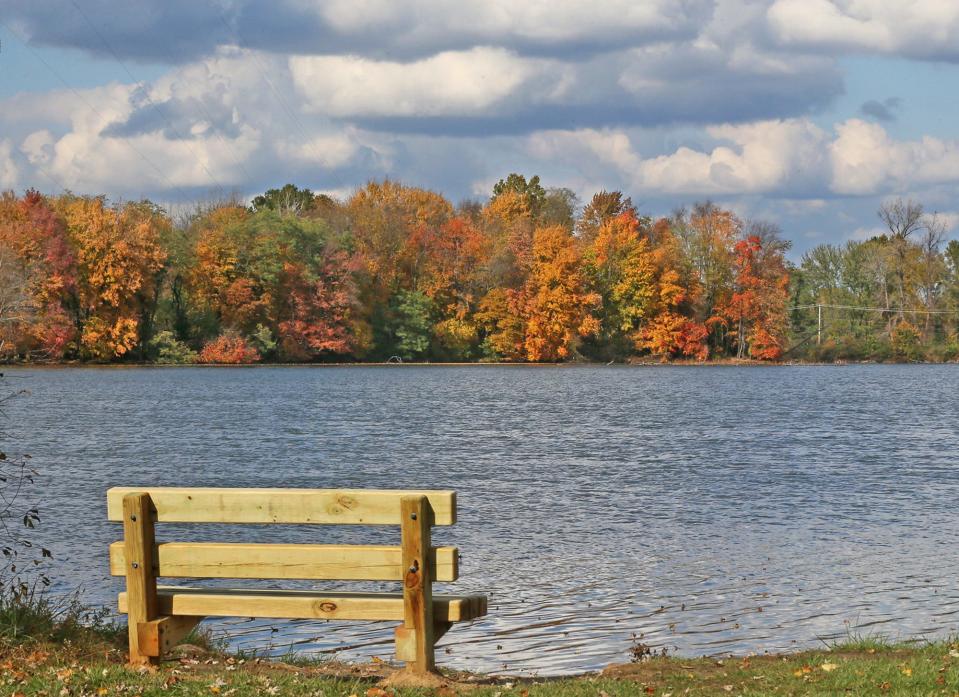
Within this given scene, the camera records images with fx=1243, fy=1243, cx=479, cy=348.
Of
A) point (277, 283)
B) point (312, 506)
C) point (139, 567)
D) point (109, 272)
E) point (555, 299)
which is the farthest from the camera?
point (555, 299)

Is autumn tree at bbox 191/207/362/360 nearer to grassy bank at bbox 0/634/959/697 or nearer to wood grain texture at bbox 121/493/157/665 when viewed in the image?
grassy bank at bbox 0/634/959/697

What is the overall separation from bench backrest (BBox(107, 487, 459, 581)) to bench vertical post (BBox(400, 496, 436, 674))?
0.04 meters

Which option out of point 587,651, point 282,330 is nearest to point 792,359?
point 282,330

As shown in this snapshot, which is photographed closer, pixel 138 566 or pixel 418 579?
pixel 418 579

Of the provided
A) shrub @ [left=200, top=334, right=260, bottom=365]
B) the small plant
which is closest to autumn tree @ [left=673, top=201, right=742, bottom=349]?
shrub @ [left=200, top=334, right=260, bottom=365]

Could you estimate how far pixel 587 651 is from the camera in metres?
13.7

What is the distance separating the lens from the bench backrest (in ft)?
29.8

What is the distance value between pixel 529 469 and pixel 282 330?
7289 cm

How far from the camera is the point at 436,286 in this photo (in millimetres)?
112312

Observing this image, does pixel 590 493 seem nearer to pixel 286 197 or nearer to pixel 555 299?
pixel 555 299

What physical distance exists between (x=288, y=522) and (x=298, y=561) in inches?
12.9

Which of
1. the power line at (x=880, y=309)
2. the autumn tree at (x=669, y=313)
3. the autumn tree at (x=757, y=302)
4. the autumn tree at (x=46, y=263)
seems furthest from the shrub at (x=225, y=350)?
the power line at (x=880, y=309)

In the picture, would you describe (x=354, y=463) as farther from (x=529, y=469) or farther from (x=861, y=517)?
(x=861, y=517)

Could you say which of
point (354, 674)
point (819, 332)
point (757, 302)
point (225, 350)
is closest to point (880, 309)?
point (819, 332)
